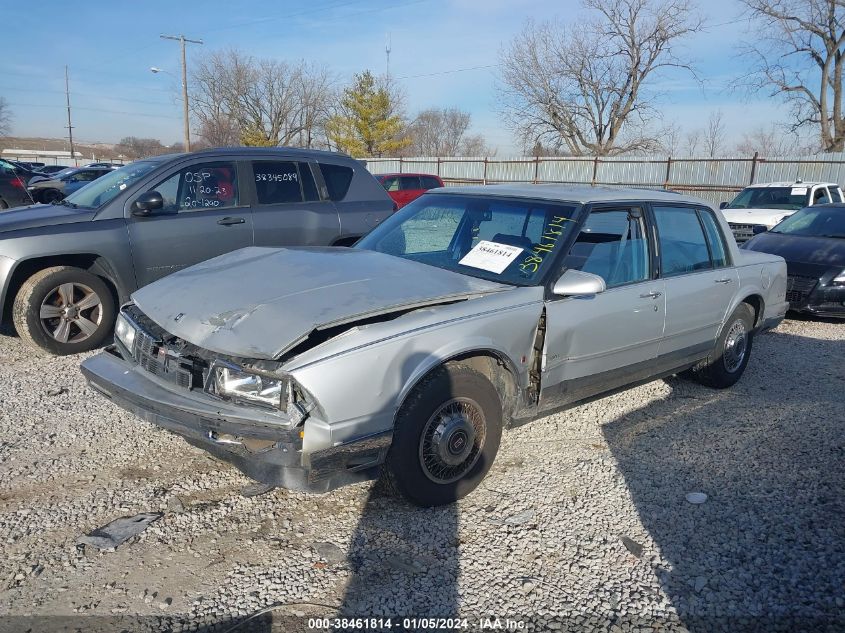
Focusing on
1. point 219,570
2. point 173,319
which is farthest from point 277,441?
point 173,319

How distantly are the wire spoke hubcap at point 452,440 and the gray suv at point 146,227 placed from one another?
12.6 feet

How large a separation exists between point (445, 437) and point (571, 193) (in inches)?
79.4

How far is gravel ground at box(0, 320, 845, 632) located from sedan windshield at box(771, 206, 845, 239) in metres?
5.30

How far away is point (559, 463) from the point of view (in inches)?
154

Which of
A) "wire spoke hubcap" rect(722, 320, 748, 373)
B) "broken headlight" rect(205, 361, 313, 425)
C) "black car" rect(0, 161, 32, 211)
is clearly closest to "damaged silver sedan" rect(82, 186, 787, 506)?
"broken headlight" rect(205, 361, 313, 425)

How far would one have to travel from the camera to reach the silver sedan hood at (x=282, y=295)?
285 centimetres

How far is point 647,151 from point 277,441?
40710mm

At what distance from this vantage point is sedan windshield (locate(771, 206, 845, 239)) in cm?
865

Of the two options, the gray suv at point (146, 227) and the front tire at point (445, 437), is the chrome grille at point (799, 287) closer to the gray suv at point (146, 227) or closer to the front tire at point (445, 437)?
the gray suv at point (146, 227)

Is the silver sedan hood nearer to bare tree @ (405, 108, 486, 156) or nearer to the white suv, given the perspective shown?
the white suv

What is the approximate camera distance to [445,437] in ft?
10.3

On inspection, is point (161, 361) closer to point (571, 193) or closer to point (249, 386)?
point (249, 386)

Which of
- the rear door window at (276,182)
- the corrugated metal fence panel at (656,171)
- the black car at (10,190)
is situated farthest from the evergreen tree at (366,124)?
the rear door window at (276,182)

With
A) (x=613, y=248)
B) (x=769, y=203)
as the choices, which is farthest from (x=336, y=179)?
(x=769, y=203)
